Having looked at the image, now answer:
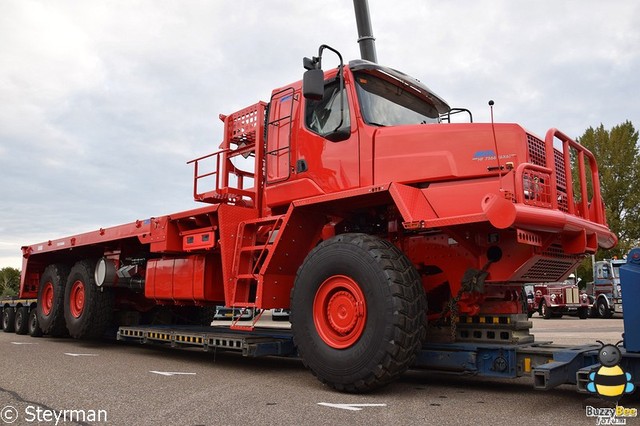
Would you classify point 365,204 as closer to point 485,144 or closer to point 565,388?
point 485,144

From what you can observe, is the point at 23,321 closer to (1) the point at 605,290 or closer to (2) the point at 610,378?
(2) the point at 610,378

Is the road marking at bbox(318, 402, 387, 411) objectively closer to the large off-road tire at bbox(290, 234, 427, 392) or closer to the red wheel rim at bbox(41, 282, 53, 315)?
the large off-road tire at bbox(290, 234, 427, 392)

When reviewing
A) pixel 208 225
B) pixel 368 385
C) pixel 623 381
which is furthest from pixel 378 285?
pixel 208 225

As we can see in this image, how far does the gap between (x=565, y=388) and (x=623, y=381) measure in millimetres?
1780

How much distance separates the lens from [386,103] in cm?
673

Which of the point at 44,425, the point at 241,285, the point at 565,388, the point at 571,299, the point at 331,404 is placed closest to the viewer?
the point at 44,425

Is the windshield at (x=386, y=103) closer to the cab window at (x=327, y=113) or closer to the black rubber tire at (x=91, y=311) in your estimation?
the cab window at (x=327, y=113)

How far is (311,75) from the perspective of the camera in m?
6.09

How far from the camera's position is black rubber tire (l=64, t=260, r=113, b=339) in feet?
34.2

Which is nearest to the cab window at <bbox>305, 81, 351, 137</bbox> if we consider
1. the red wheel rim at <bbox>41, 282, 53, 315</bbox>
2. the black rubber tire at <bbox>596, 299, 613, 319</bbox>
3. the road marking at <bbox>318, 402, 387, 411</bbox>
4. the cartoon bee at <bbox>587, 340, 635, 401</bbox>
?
the road marking at <bbox>318, 402, 387, 411</bbox>

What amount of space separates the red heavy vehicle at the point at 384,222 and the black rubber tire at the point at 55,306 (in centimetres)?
441

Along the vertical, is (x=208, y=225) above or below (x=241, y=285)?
above

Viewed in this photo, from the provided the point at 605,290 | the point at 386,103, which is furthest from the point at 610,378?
the point at 605,290

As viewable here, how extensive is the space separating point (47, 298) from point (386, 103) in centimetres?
920
